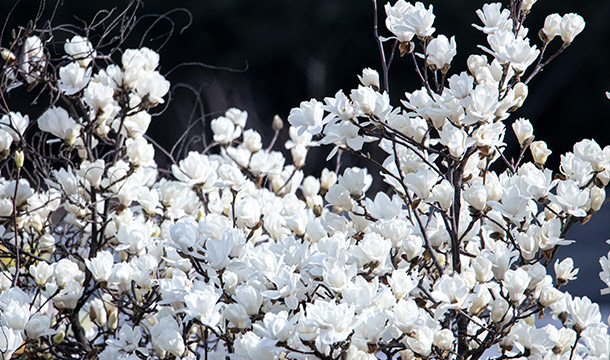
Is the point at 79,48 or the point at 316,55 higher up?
the point at 316,55

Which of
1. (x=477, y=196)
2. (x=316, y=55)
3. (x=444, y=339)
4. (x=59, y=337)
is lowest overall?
(x=59, y=337)

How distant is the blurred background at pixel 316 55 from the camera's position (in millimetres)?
5289

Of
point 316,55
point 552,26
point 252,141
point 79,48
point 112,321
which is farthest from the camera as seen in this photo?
point 316,55

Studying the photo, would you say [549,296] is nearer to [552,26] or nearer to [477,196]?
[477,196]

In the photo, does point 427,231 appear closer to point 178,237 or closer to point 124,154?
point 178,237

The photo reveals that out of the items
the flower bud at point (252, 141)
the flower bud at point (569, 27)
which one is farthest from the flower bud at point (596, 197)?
the flower bud at point (252, 141)

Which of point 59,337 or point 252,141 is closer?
point 59,337

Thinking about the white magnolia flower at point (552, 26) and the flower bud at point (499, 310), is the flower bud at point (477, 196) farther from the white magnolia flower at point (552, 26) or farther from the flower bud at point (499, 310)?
the white magnolia flower at point (552, 26)

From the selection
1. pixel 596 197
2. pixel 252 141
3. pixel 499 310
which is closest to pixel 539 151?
pixel 596 197

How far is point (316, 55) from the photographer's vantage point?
19.5 feet

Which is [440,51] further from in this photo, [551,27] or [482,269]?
[482,269]

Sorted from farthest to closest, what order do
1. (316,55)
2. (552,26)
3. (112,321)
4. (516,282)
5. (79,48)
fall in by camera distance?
(316,55) < (79,48) < (112,321) < (552,26) < (516,282)

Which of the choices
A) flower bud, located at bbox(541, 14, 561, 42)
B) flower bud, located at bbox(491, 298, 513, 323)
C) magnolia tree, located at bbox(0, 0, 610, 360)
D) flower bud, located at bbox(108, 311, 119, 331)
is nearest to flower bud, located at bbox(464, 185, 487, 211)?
magnolia tree, located at bbox(0, 0, 610, 360)

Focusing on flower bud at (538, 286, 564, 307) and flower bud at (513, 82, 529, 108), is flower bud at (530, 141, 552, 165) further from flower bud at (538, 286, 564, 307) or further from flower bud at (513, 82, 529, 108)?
flower bud at (538, 286, 564, 307)
